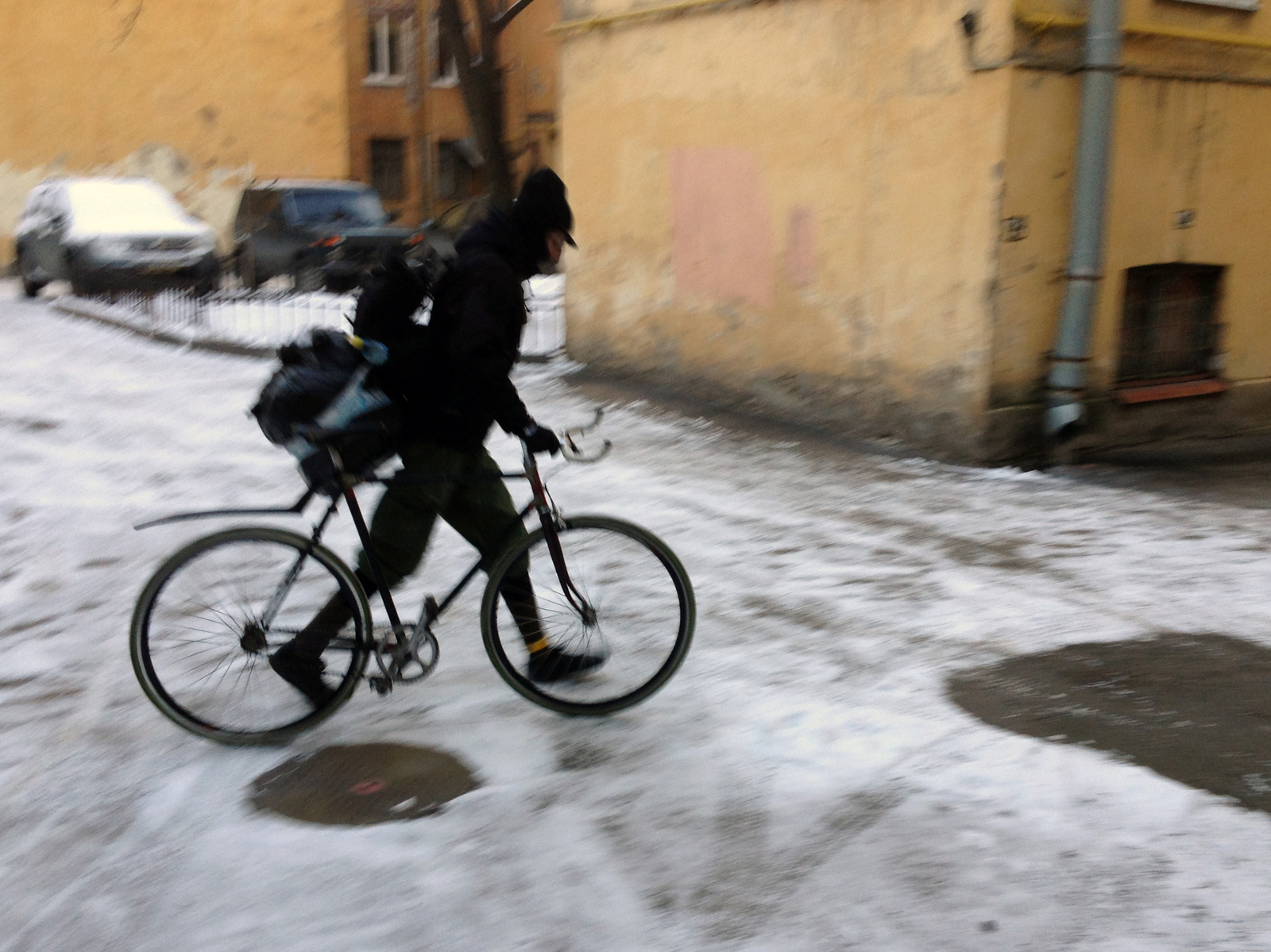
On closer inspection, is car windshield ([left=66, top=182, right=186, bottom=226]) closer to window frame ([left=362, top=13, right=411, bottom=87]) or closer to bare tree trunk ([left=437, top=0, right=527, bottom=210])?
bare tree trunk ([left=437, top=0, right=527, bottom=210])

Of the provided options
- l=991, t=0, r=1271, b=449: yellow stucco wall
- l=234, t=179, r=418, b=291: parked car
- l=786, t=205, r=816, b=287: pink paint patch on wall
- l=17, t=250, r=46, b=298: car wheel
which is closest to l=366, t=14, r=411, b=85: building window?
l=234, t=179, r=418, b=291: parked car

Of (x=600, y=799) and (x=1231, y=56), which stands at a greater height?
(x=1231, y=56)

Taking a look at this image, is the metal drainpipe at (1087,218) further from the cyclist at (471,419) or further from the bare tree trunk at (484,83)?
the bare tree trunk at (484,83)

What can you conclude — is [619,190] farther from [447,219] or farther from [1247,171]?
[447,219]

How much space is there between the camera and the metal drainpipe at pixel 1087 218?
8484mm

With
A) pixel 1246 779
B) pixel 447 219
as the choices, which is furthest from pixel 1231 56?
pixel 447 219

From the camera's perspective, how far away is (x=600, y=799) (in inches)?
154

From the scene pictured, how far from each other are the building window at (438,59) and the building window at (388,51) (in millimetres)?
631

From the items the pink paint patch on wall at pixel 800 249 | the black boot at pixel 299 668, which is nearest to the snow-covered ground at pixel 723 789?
the black boot at pixel 299 668

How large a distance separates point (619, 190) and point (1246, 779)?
26.9 feet

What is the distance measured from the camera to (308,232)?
19.7 metres

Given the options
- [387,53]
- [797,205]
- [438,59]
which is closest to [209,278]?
[797,205]

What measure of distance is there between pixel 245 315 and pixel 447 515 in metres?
10.8

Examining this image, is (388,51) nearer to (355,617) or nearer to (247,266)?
(247,266)
